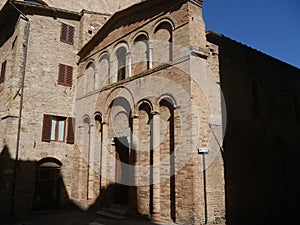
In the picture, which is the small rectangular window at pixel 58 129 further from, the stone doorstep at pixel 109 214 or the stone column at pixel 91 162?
the stone doorstep at pixel 109 214

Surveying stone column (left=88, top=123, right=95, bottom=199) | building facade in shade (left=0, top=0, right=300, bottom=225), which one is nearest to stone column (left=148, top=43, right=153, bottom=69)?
building facade in shade (left=0, top=0, right=300, bottom=225)

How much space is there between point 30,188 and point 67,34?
8.62 meters

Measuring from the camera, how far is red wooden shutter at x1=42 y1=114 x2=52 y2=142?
42.6ft

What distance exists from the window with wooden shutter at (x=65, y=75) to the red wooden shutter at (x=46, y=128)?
7.00ft

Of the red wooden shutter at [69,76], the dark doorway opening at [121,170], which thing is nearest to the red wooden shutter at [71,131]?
the red wooden shutter at [69,76]

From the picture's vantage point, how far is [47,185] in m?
13.0

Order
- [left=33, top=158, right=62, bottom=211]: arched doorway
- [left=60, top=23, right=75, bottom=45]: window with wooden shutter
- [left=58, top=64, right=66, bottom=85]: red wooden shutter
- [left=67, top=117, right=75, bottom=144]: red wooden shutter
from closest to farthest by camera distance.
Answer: [left=33, top=158, right=62, bottom=211]: arched doorway, [left=67, top=117, right=75, bottom=144]: red wooden shutter, [left=58, top=64, right=66, bottom=85]: red wooden shutter, [left=60, top=23, right=75, bottom=45]: window with wooden shutter

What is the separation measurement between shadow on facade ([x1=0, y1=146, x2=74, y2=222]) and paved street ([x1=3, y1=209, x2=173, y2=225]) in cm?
50

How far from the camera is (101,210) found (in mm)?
11766

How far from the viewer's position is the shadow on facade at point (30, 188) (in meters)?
11.5

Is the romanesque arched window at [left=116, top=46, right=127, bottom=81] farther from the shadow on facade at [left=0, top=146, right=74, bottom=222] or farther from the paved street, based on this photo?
the paved street

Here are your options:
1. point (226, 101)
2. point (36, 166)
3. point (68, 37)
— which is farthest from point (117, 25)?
point (36, 166)

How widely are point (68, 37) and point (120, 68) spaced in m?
4.41

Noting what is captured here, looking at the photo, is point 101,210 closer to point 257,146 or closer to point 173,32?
point 257,146
